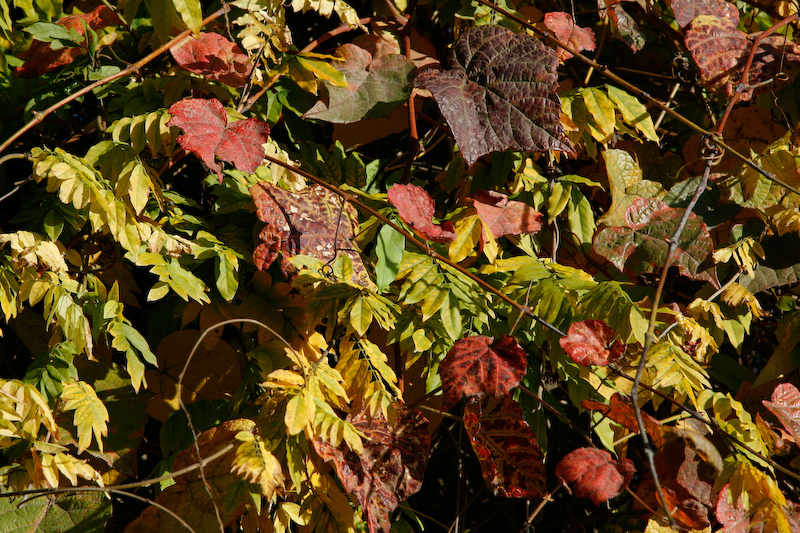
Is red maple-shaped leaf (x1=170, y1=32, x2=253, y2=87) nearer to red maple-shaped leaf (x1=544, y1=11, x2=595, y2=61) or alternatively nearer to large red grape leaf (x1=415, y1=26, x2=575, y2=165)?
large red grape leaf (x1=415, y1=26, x2=575, y2=165)

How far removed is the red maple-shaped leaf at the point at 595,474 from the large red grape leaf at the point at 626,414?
11cm

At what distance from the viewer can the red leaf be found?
122cm

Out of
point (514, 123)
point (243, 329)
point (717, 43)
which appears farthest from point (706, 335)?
point (243, 329)

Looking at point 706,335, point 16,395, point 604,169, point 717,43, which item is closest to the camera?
point 16,395

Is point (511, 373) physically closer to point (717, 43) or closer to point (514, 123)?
point (514, 123)

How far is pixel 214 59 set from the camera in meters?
1.44

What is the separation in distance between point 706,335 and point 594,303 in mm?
335

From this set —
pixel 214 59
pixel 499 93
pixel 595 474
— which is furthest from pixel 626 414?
pixel 214 59

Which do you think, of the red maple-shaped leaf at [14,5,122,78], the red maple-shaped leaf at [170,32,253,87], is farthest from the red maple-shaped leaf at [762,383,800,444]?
the red maple-shaped leaf at [14,5,122,78]

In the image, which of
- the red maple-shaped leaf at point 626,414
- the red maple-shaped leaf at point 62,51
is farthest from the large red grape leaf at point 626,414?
the red maple-shaped leaf at point 62,51

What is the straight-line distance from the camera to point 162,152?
Answer: 1499 millimetres

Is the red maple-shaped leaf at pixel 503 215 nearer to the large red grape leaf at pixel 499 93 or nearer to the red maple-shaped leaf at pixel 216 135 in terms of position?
the large red grape leaf at pixel 499 93

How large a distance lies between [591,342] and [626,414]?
6.4 inches

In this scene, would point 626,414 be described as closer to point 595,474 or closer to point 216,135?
point 595,474
